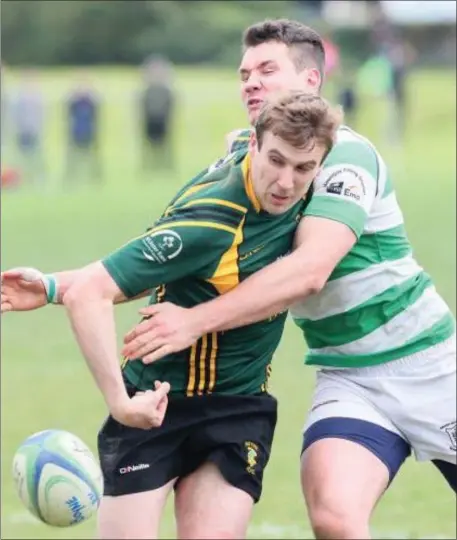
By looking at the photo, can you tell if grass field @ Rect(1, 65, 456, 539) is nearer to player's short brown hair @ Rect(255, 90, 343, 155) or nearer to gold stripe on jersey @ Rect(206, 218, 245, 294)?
gold stripe on jersey @ Rect(206, 218, 245, 294)

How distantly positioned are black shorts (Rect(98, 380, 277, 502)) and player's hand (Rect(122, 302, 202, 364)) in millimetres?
324

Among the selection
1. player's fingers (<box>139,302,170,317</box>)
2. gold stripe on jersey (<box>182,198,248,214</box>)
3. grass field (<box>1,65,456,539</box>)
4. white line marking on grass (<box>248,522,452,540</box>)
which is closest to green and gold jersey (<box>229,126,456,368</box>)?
gold stripe on jersey (<box>182,198,248,214</box>)

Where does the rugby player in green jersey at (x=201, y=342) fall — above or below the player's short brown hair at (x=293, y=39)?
below

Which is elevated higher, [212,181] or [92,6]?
[212,181]

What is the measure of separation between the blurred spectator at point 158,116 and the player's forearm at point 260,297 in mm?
28661

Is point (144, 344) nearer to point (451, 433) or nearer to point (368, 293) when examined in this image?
point (368, 293)

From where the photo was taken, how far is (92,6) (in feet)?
203

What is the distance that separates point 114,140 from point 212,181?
36003 mm

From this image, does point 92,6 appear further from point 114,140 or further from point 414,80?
Result: point 114,140

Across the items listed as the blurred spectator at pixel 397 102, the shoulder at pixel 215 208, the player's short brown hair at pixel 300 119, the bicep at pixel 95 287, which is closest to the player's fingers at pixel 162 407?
the bicep at pixel 95 287

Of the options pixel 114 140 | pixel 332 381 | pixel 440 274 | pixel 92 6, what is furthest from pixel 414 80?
pixel 332 381

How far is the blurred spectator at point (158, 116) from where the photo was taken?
3388 cm

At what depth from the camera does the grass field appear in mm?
8094

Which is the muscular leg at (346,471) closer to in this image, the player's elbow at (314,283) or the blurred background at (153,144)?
the player's elbow at (314,283)
